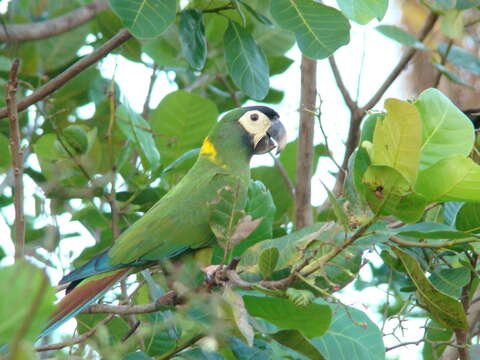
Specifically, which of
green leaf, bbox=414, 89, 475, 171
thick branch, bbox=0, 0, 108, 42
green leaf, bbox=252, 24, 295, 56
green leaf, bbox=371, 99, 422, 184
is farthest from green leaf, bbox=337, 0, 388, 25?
thick branch, bbox=0, 0, 108, 42

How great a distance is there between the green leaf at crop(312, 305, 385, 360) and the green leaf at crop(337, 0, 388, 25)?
0.64m

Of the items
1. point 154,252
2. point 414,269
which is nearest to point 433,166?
point 414,269

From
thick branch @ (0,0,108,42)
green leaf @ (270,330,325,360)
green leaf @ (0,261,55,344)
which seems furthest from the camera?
thick branch @ (0,0,108,42)

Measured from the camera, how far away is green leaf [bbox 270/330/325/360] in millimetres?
1540

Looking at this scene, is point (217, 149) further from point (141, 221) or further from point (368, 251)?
point (368, 251)

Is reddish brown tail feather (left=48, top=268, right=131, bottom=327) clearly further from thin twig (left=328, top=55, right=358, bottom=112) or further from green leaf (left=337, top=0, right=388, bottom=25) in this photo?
thin twig (left=328, top=55, right=358, bottom=112)

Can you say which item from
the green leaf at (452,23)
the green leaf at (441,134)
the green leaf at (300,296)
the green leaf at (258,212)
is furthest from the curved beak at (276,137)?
the green leaf at (300,296)

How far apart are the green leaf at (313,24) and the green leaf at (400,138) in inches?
25.2

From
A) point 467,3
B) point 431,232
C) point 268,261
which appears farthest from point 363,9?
point 467,3

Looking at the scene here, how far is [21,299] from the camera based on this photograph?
835 mm

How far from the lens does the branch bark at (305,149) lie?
2.59 m

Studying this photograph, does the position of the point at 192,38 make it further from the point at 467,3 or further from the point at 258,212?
the point at 467,3

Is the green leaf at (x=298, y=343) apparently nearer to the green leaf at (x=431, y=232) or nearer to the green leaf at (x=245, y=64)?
the green leaf at (x=431, y=232)

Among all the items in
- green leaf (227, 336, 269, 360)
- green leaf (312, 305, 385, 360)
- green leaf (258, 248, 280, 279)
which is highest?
green leaf (258, 248, 280, 279)
